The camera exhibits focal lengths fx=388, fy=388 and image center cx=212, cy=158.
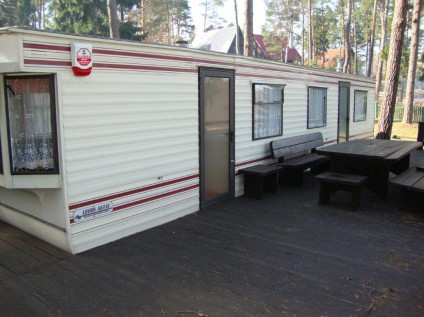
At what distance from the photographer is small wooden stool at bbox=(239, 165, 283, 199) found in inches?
228

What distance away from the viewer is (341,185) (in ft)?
17.8

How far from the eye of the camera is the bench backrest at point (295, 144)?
21.6 feet

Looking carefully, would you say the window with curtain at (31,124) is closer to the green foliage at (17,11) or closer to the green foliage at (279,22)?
the green foliage at (17,11)

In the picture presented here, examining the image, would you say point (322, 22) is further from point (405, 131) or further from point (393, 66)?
point (393, 66)

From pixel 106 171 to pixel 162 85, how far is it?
48.6 inches

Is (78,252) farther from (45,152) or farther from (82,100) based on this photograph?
(82,100)

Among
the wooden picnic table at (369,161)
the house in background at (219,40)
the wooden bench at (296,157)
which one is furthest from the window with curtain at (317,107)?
the house in background at (219,40)

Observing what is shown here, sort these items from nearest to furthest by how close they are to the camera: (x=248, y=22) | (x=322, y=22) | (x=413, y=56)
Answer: (x=248, y=22), (x=413, y=56), (x=322, y=22)

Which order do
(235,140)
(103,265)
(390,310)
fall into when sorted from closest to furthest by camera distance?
(390,310) < (103,265) < (235,140)

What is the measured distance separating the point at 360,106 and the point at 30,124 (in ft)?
29.4

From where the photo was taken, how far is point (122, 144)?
13.6 ft

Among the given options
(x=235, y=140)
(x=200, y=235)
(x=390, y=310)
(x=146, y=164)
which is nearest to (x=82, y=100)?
(x=146, y=164)

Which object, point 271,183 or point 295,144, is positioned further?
point 295,144

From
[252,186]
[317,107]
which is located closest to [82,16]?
[317,107]
